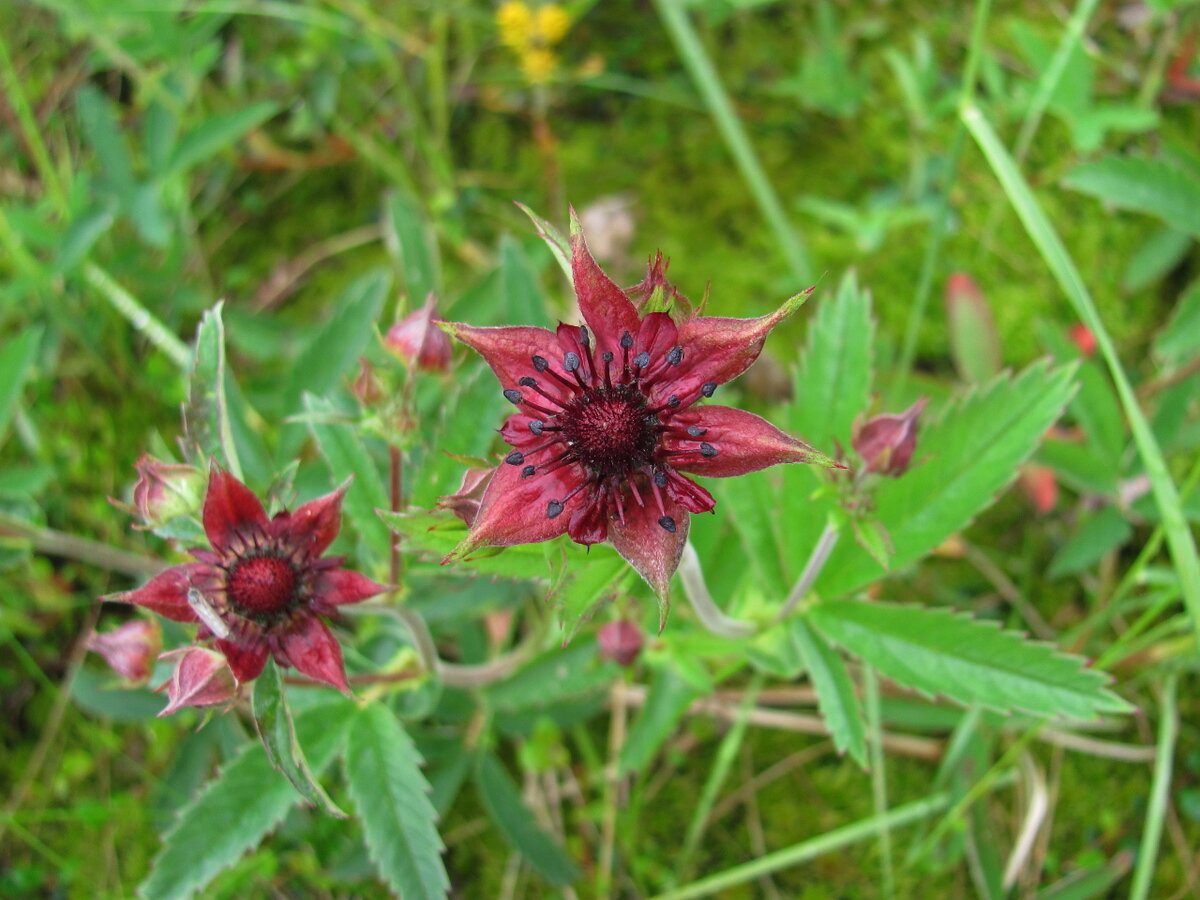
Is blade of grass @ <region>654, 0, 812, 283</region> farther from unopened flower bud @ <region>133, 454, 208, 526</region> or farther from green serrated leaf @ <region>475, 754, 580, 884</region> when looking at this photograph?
unopened flower bud @ <region>133, 454, 208, 526</region>

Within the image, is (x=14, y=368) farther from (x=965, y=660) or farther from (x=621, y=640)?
(x=965, y=660)

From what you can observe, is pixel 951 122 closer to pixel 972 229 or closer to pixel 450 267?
pixel 972 229

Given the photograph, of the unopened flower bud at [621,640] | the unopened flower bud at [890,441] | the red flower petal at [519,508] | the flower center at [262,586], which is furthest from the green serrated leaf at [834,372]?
the flower center at [262,586]

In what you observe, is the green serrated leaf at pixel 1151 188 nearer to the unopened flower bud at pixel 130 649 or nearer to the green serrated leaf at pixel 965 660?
the green serrated leaf at pixel 965 660

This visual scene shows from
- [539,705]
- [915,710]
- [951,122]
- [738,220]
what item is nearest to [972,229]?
[951,122]

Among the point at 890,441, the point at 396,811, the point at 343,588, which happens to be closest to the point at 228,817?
the point at 396,811

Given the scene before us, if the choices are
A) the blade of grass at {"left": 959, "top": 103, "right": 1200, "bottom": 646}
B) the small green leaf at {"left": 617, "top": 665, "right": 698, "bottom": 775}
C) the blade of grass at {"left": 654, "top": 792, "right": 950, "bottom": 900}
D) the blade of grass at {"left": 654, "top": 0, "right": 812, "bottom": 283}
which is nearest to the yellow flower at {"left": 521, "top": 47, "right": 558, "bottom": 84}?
the blade of grass at {"left": 654, "top": 0, "right": 812, "bottom": 283}
